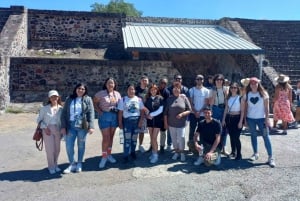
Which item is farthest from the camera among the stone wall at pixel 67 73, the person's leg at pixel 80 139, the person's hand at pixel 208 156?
the stone wall at pixel 67 73

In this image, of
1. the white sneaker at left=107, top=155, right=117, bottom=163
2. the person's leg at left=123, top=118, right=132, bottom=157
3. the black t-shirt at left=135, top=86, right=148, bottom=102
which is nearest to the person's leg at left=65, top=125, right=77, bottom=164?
the white sneaker at left=107, top=155, right=117, bottom=163

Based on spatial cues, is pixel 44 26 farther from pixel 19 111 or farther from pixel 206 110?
pixel 206 110

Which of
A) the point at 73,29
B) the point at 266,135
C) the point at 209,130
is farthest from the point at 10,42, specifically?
the point at 266,135

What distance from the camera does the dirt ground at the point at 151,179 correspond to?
423 cm

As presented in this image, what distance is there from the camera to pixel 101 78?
1191cm

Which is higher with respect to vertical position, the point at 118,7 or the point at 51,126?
the point at 118,7

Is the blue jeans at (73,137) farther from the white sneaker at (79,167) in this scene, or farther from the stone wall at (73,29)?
the stone wall at (73,29)

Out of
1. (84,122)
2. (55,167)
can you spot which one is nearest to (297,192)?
(84,122)

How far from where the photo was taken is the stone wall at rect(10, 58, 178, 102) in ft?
37.3

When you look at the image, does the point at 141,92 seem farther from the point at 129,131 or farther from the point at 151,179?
the point at 151,179

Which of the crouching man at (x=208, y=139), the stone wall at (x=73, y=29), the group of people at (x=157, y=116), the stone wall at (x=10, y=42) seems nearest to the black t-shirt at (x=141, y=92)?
the group of people at (x=157, y=116)

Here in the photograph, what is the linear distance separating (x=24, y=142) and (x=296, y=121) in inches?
290

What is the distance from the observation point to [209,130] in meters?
5.41

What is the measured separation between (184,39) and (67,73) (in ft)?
16.0
